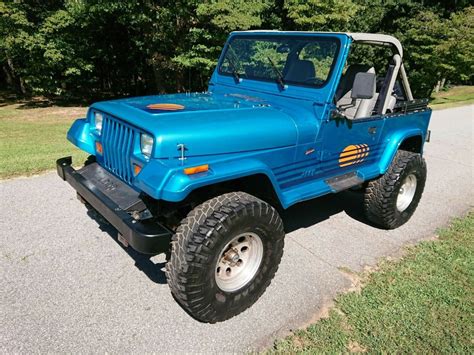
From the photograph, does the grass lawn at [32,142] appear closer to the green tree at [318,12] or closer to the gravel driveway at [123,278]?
the gravel driveway at [123,278]

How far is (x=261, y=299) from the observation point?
10.2 ft

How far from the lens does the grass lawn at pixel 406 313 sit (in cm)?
269

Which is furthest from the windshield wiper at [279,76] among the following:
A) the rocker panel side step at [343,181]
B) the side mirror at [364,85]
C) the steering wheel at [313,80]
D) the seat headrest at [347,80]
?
the rocker panel side step at [343,181]

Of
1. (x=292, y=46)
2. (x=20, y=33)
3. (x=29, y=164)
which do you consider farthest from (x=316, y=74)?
(x=20, y=33)

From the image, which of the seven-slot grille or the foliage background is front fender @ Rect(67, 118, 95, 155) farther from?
the foliage background

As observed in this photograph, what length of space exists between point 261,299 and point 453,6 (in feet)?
87.4

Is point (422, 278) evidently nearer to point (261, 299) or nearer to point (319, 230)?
point (319, 230)

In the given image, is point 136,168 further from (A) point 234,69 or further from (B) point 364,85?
(B) point 364,85

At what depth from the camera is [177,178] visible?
2361mm

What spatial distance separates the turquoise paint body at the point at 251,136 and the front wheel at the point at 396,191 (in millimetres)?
180

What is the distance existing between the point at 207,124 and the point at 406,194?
303 centimetres

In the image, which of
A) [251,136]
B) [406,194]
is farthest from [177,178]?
[406,194]

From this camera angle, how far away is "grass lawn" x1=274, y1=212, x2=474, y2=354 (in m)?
2.69

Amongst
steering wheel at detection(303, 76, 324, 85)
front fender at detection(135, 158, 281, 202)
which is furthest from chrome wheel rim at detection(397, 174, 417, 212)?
front fender at detection(135, 158, 281, 202)
